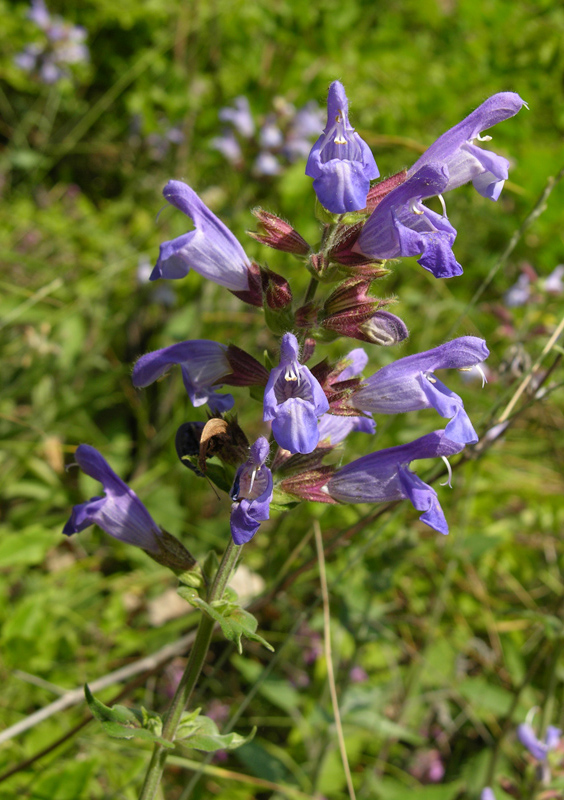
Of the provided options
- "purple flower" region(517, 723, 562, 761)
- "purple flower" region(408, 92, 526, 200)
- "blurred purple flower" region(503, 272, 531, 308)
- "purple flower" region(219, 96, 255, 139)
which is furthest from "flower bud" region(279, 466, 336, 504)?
"purple flower" region(219, 96, 255, 139)

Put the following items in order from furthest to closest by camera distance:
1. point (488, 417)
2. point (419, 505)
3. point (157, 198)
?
point (157, 198)
point (488, 417)
point (419, 505)

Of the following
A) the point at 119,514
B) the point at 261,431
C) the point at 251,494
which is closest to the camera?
the point at 251,494

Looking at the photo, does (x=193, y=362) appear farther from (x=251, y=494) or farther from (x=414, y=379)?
(x=414, y=379)

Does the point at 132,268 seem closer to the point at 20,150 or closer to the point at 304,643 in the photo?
the point at 20,150

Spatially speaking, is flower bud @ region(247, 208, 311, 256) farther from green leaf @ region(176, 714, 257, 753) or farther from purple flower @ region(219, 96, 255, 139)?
purple flower @ region(219, 96, 255, 139)

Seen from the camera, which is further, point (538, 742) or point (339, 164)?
point (538, 742)

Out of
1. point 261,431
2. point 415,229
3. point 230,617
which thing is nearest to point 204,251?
point 415,229

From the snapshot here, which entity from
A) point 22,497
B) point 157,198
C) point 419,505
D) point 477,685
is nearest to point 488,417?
point 419,505
